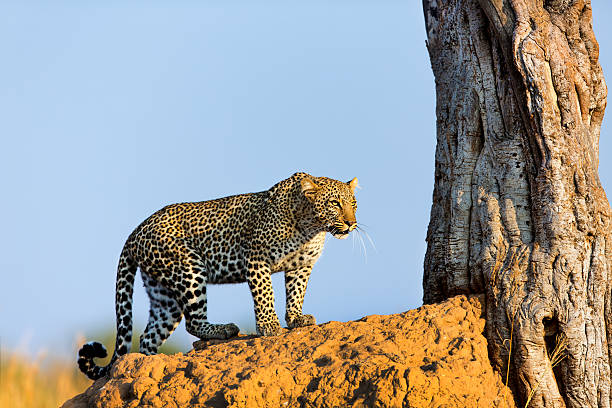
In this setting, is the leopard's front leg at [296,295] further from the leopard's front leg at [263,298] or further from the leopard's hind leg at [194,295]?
the leopard's hind leg at [194,295]

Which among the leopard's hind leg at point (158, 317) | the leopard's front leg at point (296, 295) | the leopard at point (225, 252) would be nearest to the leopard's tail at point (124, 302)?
the leopard at point (225, 252)

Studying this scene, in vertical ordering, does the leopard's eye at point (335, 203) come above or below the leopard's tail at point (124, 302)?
above

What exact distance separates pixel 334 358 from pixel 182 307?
284cm

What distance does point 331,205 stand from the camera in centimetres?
874

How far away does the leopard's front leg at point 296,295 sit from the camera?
8461mm

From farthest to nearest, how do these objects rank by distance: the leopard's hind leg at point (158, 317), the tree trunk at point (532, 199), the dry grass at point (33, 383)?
the leopard's hind leg at point (158, 317), the dry grass at point (33, 383), the tree trunk at point (532, 199)

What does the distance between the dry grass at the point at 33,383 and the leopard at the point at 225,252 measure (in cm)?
55

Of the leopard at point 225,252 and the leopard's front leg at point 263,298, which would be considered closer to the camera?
the leopard's front leg at point 263,298

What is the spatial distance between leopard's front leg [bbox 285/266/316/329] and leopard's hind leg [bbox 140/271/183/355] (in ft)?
5.02

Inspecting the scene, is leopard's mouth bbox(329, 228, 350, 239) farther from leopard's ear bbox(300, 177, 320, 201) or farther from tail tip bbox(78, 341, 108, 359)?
tail tip bbox(78, 341, 108, 359)

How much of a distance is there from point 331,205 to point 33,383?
3.85 metres

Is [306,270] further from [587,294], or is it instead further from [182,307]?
[587,294]

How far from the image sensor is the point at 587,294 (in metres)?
6.89

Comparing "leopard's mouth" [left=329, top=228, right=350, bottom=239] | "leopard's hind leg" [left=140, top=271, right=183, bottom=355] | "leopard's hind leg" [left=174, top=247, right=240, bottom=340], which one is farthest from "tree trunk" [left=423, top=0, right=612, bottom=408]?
"leopard's hind leg" [left=140, top=271, right=183, bottom=355]
